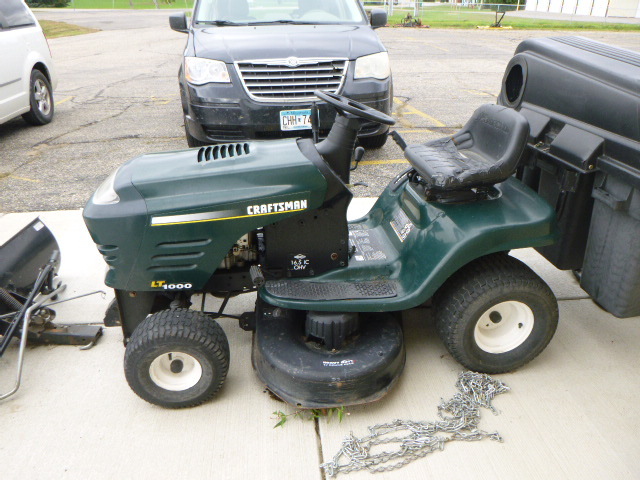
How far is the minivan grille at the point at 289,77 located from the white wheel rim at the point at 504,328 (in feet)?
9.21

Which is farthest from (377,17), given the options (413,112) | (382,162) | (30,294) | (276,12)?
(30,294)

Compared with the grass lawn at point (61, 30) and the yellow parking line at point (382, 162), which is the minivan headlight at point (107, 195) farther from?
the grass lawn at point (61, 30)

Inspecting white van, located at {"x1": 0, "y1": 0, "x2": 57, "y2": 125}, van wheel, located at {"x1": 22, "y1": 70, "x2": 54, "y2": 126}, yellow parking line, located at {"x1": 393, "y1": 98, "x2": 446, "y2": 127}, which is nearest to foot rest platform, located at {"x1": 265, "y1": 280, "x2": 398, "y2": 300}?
yellow parking line, located at {"x1": 393, "y1": 98, "x2": 446, "y2": 127}

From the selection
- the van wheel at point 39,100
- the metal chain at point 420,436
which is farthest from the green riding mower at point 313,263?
the van wheel at point 39,100

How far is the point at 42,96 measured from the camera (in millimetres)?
6883

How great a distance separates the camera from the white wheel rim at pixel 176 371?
7.60 ft

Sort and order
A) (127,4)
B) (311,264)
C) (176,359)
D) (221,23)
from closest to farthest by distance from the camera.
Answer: (176,359)
(311,264)
(221,23)
(127,4)

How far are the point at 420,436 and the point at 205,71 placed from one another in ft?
11.8

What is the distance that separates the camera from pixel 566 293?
3.22 meters

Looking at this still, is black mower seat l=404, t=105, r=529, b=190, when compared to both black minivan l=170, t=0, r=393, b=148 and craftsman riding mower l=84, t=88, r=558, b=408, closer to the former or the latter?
craftsman riding mower l=84, t=88, r=558, b=408

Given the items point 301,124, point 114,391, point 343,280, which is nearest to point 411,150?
point 343,280

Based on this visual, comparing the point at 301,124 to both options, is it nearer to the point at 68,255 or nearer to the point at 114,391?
the point at 68,255

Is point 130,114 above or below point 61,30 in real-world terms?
above

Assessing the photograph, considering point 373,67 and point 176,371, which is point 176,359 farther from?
point 373,67
